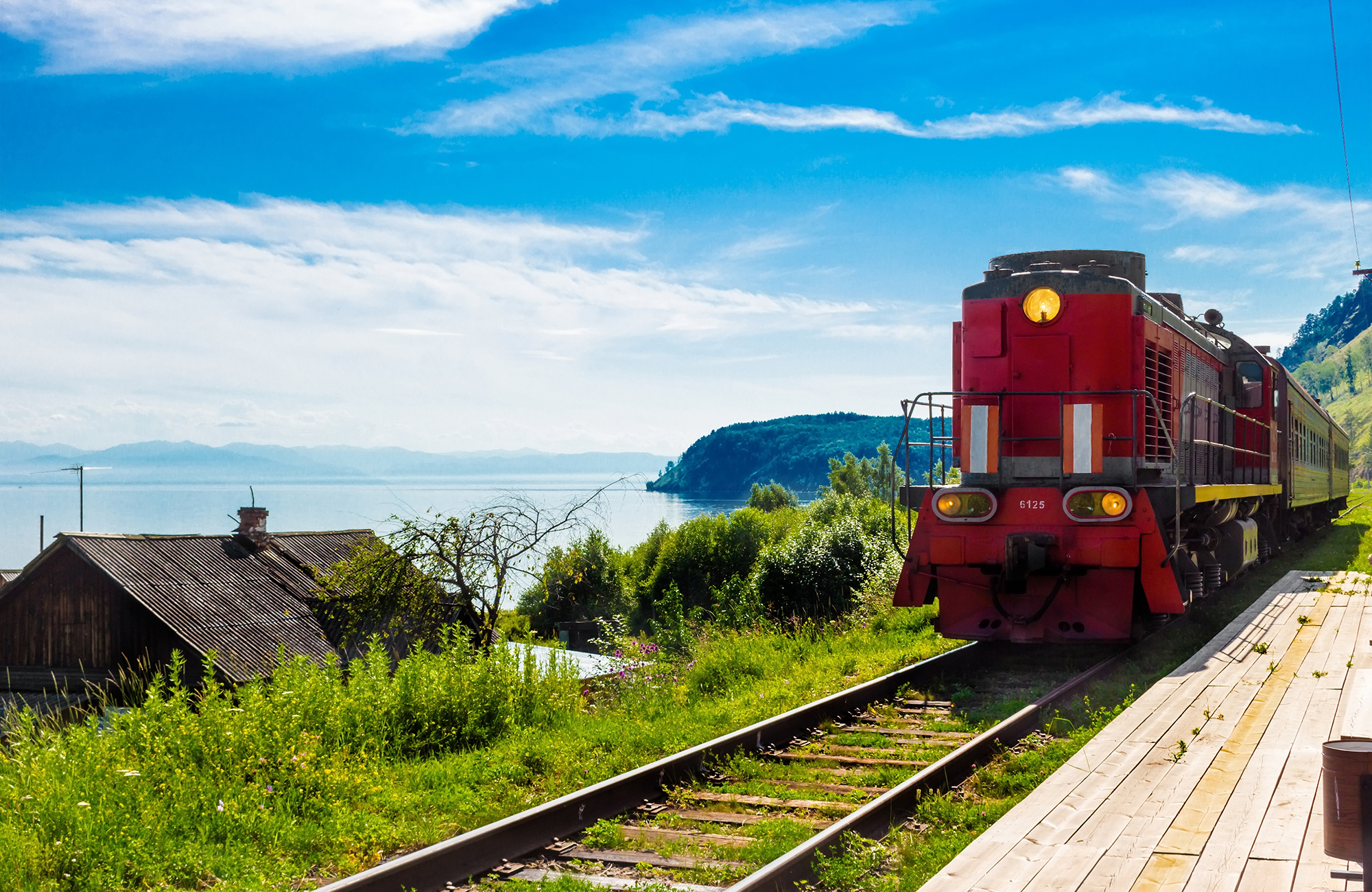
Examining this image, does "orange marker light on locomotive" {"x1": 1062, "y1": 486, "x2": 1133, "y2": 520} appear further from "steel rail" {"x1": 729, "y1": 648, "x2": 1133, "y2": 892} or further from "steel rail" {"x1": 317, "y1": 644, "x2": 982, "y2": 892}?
"steel rail" {"x1": 317, "y1": 644, "x2": 982, "y2": 892}

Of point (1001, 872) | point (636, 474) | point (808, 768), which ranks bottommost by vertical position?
point (808, 768)

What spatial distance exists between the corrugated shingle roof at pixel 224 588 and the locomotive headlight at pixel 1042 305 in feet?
66.4

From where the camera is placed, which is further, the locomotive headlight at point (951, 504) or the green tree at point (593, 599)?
the green tree at point (593, 599)

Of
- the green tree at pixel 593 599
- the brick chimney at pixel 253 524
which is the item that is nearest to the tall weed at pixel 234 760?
the brick chimney at pixel 253 524

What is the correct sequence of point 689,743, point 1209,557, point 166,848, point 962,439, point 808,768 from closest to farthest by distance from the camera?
point 166,848 → point 808,768 → point 689,743 → point 962,439 → point 1209,557

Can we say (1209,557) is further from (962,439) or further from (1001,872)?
(1001,872)

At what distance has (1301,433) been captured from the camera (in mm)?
18984

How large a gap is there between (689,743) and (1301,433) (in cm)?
1700

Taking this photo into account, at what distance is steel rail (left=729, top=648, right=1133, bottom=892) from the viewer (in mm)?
4125

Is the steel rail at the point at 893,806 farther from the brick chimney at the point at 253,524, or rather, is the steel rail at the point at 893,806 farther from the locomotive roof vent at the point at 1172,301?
the brick chimney at the point at 253,524

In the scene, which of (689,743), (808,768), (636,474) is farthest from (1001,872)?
(636,474)

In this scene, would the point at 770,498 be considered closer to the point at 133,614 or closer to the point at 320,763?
the point at 133,614

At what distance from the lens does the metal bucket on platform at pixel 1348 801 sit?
9.86 ft

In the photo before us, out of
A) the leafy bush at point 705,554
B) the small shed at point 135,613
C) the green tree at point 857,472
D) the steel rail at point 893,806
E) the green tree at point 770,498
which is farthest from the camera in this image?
the green tree at point 770,498
